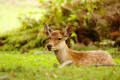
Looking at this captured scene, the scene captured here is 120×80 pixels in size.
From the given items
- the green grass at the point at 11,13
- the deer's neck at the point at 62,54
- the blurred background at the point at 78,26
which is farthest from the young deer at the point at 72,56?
the green grass at the point at 11,13

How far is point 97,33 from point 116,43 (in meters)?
1.17

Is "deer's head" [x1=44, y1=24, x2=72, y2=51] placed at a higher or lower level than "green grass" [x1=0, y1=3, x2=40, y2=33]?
higher

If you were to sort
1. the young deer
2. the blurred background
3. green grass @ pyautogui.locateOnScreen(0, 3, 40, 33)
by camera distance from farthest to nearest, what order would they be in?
green grass @ pyautogui.locateOnScreen(0, 3, 40, 33) → the blurred background → the young deer

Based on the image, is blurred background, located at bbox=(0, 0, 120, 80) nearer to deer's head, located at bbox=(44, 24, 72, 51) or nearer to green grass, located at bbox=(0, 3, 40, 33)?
deer's head, located at bbox=(44, 24, 72, 51)

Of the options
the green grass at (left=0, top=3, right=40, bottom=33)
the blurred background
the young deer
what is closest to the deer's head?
the young deer

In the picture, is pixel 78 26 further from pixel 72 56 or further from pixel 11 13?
pixel 11 13

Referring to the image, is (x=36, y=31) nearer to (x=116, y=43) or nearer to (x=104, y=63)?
(x=116, y=43)

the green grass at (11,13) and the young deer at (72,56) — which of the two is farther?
the green grass at (11,13)

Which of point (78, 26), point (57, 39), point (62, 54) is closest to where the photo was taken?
point (62, 54)

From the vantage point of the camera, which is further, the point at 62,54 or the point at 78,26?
the point at 78,26

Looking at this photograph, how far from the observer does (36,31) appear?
1399 cm

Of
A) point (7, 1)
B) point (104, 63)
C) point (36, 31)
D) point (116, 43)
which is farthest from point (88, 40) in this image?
point (7, 1)

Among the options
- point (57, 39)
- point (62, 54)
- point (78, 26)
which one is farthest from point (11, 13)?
point (62, 54)

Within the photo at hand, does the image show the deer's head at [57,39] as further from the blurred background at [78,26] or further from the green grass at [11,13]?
the green grass at [11,13]
